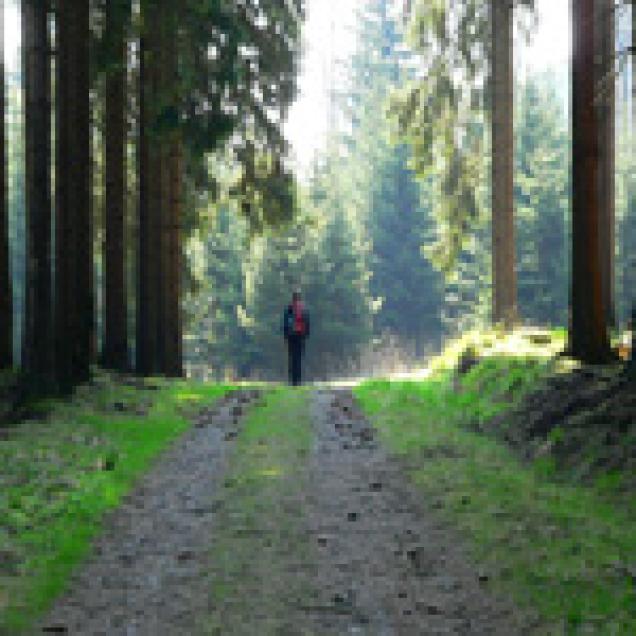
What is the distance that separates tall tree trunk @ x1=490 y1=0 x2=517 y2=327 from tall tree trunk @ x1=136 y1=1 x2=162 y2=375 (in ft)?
20.5

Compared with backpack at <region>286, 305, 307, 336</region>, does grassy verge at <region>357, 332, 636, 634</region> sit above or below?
below

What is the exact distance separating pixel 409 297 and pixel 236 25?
4360 centimetres

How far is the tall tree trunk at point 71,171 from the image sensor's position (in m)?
13.5

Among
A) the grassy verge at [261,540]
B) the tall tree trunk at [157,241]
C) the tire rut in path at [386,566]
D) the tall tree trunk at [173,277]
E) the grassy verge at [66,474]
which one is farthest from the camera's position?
the tall tree trunk at [173,277]

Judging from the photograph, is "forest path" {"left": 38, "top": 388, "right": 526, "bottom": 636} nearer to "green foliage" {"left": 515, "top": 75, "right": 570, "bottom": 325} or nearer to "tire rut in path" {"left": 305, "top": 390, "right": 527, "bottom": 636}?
"tire rut in path" {"left": 305, "top": 390, "right": 527, "bottom": 636}

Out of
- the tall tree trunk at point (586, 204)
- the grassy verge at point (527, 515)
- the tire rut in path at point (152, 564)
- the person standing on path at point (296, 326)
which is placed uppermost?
the tall tree trunk at point (586, 204)

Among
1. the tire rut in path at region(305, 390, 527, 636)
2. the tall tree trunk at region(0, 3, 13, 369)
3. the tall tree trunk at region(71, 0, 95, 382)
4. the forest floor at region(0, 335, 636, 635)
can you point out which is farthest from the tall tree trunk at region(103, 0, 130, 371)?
the tire rut in path at region(305, 390, 527, 636)

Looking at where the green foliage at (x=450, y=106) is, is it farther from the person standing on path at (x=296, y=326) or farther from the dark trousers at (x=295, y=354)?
the dark trousers at (x=295, y=354)

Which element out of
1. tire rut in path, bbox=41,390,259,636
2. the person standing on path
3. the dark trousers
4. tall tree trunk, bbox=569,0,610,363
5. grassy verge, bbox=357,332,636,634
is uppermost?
tall tree trunk, bbox=569,0,610,363

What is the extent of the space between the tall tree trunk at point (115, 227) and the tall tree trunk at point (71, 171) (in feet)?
9.09

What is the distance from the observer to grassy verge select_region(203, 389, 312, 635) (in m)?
5.05

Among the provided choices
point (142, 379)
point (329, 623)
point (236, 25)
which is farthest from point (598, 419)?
point (142, 379)

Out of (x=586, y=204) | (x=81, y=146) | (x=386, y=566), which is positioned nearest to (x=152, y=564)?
(x=386, y=566)

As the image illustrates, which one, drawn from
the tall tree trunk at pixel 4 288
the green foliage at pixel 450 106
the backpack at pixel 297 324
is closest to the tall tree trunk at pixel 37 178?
the tall tree trunk at pixel 4 288
